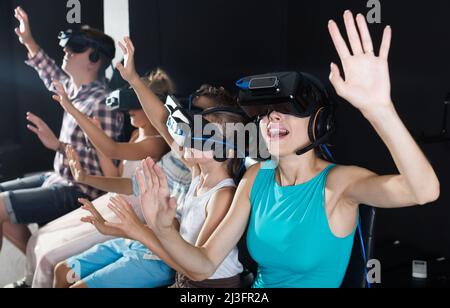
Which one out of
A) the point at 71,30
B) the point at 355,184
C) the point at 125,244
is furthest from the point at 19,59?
the point at 355,184

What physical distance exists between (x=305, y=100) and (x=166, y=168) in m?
0.88

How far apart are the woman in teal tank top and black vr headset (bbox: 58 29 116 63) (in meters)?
1.19

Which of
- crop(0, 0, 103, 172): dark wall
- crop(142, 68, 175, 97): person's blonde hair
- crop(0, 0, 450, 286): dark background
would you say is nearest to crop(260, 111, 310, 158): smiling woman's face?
crop(142, 68, 175, 97): person's blonde hair

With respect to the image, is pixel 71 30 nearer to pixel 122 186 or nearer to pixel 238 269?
pixel 122 186

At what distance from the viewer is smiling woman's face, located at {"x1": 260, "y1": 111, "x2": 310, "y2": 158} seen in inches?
50.7

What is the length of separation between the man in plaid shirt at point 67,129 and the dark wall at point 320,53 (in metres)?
0.23

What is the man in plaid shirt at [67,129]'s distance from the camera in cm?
231

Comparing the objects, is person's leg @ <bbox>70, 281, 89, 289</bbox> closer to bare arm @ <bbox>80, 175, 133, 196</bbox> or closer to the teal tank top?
bare arm @ <bbox>80, 175, 133, 196</bbox>

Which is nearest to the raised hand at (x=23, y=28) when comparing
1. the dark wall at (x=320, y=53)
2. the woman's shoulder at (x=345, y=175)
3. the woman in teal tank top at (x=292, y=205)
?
the dark wall at (x=320, y=53)

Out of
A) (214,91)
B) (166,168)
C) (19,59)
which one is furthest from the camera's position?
(19,59)

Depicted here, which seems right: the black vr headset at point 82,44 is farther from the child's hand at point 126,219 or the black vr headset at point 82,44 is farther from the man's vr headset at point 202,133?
the child's hand at point 126,219

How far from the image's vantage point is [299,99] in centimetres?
126

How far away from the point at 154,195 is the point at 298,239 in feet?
1.21

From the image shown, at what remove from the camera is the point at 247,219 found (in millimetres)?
1380
